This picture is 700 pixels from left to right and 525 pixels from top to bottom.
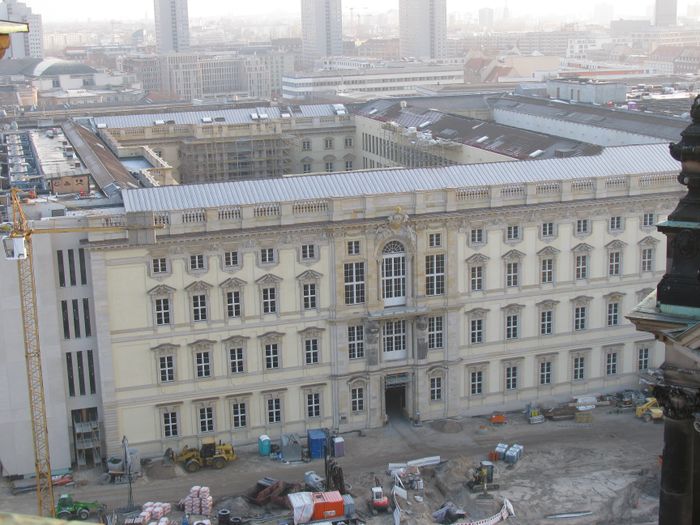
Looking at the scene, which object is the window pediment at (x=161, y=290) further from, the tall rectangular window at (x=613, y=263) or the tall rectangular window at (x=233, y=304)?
the tall rectangular window at (x=613, y=263)

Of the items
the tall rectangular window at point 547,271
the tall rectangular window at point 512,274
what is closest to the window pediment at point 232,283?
the tall rectangular window at point 512,274

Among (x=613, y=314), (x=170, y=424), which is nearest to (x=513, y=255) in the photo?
(x=613, y=314)

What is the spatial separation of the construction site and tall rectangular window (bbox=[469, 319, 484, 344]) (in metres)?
6.01

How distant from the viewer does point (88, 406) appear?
76312 mm

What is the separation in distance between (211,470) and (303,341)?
36.7ft

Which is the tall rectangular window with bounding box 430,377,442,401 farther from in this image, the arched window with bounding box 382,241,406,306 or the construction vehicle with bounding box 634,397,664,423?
the construction vehicle with bounding box 634,397,664,423

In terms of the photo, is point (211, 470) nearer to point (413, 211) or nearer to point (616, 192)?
point (413, 211)

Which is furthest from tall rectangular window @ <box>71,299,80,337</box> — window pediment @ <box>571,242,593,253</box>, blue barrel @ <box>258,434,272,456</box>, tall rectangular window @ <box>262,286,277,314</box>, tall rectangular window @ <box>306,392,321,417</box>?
window pediment @ <box>571,242,593,253</box>

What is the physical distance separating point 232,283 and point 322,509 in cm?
1806

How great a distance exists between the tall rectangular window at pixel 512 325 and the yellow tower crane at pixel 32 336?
30.1 metres

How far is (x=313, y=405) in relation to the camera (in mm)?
81000

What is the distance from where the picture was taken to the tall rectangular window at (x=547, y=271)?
84.1m

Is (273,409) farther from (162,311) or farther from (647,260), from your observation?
(647,260)

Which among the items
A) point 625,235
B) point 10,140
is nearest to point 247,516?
point 625,235
